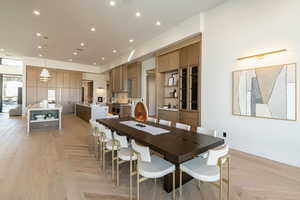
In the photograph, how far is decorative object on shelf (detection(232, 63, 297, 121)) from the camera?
106 inches

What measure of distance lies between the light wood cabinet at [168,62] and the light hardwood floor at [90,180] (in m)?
3.27

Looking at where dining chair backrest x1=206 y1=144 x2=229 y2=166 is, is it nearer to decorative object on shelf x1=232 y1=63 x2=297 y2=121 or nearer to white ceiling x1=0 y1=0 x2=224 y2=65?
decorative object on shelf x1=232 y1=63 x2=297 y2=121

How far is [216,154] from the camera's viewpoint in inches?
64.3

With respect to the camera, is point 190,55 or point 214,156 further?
point 190,55

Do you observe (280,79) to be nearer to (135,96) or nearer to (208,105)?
(208,105)

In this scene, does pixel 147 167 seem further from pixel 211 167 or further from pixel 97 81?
pixel 97 81

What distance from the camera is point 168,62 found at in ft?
17.9

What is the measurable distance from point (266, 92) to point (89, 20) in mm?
4933

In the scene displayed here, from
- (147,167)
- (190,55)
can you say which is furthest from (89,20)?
(147,167)

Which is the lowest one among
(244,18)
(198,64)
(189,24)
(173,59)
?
(198,64)

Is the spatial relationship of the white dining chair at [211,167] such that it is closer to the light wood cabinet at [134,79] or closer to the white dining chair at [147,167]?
the white dining chair at [147,167]

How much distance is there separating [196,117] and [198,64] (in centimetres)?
160

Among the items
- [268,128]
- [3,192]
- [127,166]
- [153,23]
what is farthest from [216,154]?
[153,23]

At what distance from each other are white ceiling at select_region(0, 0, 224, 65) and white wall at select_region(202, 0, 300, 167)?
680mm
